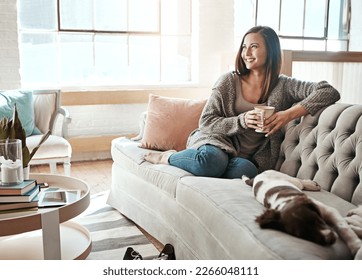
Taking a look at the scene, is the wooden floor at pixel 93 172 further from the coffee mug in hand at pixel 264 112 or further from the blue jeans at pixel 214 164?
the coffee mug in hand at pixel 264 112

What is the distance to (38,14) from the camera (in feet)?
13.0

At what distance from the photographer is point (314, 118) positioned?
6.54ft

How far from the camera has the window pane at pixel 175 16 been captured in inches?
174

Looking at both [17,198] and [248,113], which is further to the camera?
[248,113]

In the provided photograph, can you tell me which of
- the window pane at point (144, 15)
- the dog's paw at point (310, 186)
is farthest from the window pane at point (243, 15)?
the dog's paw at point (310, 186)

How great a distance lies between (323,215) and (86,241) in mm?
969

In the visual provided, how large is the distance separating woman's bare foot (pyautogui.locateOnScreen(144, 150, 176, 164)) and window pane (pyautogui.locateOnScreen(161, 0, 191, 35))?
2435 mm

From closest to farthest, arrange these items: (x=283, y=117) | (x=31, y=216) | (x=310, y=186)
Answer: (x=31, y=216), (x=310, y=186), (x=283, y=117)

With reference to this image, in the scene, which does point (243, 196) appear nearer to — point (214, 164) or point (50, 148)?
point (214, 164)

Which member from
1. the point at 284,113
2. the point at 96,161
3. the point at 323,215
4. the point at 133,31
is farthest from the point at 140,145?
the point at 133,31

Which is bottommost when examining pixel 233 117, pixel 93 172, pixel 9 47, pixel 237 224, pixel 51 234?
pixel 93 172

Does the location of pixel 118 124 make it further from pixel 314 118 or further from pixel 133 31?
pixel 314 118

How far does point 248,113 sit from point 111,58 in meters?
2.58

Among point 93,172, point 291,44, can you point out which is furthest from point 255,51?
point 291,44
